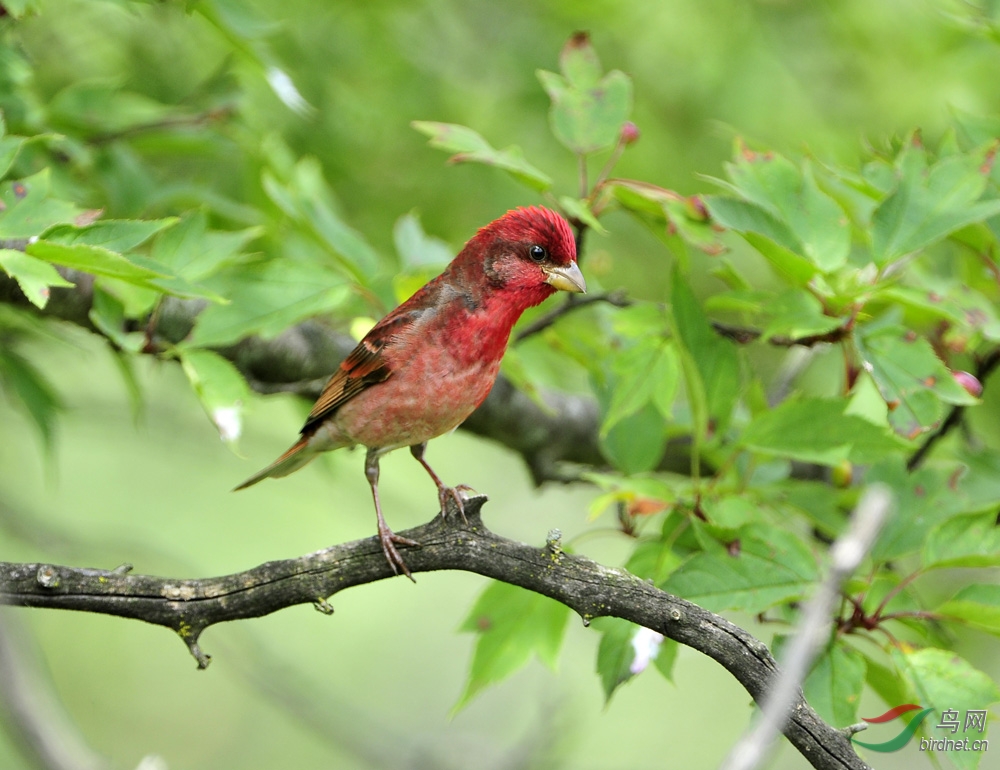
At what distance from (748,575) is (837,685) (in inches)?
17.1

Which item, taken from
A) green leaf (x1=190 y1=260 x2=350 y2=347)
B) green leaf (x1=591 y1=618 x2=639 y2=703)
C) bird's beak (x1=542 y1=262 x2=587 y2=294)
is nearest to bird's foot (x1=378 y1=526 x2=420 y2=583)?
green leaf (x1=591 y1=618 x2=639 y2=703)

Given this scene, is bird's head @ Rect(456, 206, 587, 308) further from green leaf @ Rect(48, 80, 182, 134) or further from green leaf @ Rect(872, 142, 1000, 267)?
green leaf @ Rect(48, 80, 182, 134)

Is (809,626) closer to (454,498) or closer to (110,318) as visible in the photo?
(454,498)

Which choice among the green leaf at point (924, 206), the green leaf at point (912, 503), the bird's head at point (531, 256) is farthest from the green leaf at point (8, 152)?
the green leaf at point (912, 503)

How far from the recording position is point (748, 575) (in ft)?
10.5

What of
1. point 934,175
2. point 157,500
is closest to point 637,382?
point 934,175

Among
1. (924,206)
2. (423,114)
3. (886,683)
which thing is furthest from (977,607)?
(423,114)

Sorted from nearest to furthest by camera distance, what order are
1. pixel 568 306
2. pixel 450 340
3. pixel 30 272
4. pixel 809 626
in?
pixel 809 626 → pixel 30 272 → pixel 450 340 → pixel 568 306

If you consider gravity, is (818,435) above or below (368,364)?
above

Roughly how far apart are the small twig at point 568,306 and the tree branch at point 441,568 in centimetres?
135

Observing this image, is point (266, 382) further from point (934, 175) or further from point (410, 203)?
point (934, 175)

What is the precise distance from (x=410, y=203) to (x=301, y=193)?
6.04ft

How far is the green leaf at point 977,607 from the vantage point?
10.2 ft

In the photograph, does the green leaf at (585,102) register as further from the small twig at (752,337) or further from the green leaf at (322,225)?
the green leaf at (322,225)
